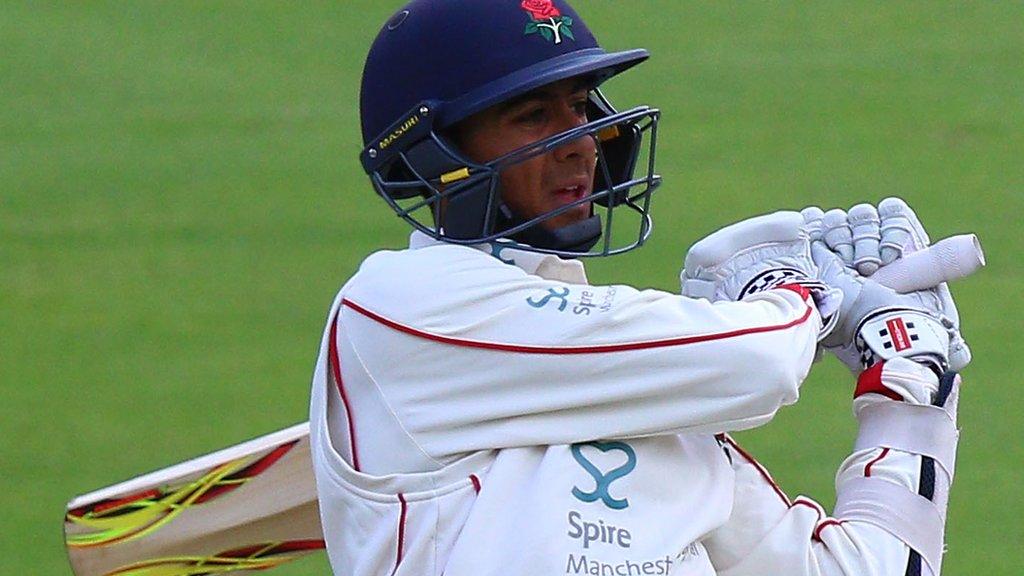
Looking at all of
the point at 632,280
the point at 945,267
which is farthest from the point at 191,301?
the point at 945,267

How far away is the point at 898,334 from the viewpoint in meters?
2.75

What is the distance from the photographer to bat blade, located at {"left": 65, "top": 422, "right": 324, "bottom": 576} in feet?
10.9

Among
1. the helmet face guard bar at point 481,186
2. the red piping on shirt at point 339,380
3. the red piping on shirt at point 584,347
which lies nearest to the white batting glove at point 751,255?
the helmet face guard bar at point 481,186

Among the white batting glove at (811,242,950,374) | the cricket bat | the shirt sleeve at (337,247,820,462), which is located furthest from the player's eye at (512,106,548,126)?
the cricket bat

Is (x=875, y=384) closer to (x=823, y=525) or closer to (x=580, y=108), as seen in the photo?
(x=823, y=525)

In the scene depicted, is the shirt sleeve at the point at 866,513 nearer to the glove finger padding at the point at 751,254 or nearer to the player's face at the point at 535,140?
the glove finger padding at the point at 751,254

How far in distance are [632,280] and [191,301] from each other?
1.47 meters

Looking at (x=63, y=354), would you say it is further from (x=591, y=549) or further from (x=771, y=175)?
(x=591, y=549)

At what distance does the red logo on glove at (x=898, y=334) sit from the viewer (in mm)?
2736

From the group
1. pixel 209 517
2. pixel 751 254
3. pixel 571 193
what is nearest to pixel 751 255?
pixel 751 254

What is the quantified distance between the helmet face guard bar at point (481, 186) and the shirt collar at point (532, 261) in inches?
0.5

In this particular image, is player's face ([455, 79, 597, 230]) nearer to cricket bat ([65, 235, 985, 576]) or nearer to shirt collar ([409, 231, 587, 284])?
shirt collar ([409, 231, 587, 284])

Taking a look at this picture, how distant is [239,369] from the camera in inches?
227

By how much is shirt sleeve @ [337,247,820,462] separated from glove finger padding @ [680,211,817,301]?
302 millimetres
